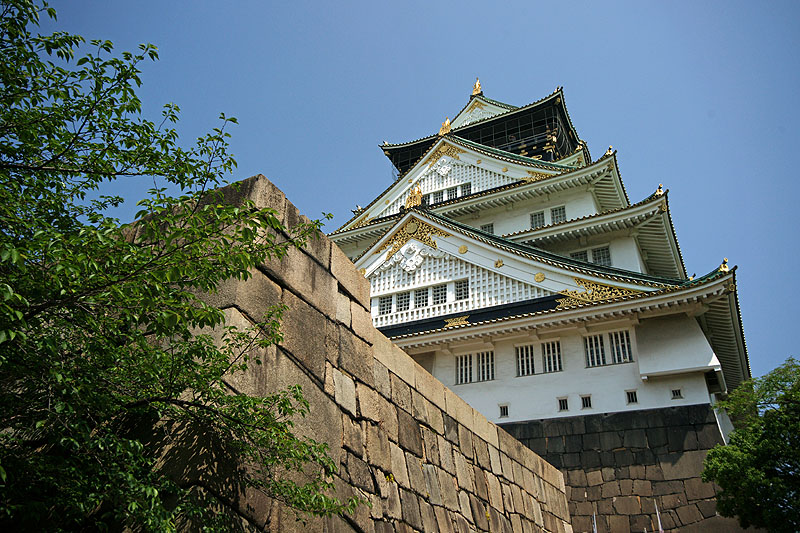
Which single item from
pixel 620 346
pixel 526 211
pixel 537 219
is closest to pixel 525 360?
pixel 620 346

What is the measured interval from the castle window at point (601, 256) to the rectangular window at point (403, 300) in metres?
6.94

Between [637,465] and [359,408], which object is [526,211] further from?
[359,408]

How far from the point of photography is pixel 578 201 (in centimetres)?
2409

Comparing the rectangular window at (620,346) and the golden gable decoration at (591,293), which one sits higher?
the golden gable decoration at (591,293)

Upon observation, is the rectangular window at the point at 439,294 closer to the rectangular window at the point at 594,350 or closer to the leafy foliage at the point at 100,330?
the rectangular window at the point at 594,350

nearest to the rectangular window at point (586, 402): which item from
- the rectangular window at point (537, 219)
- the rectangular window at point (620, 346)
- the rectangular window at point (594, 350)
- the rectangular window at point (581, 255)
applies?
the rectangular window at point (594, 350)

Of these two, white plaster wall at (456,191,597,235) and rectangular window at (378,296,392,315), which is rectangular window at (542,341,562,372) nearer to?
rectangular window at (378,296,392,315)

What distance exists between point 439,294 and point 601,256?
6.64m

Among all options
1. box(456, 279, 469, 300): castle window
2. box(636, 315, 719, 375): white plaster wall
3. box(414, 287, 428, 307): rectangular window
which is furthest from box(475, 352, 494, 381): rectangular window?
box(636, 315, 719, 375): white plaster wall

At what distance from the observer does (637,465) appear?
1432cm

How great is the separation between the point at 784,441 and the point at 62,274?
12.3m

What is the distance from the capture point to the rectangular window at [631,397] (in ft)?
49.2

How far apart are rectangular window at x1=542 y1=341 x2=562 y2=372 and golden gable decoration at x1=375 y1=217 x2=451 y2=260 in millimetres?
5230

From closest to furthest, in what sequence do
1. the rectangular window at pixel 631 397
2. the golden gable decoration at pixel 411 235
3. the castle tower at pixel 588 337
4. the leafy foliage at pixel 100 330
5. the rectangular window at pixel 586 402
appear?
1. the leafy foliage at pixel 100 330
2. the castle tower at pixel 588 337
3. the rectangular window at pixel 631 397
4. the rectangular window at pixel 586 402
5. the golden gable decoration at pixel 411 235
